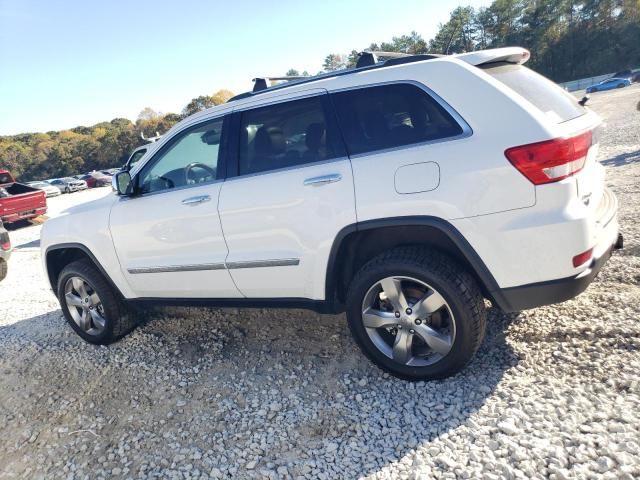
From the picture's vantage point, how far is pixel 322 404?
2.86 metres

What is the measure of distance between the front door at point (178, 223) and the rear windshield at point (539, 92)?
6.33 feet

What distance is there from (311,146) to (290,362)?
5.29 feet

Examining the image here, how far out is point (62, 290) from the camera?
4.21 meters

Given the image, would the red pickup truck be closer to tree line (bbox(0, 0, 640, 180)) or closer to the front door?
the front door

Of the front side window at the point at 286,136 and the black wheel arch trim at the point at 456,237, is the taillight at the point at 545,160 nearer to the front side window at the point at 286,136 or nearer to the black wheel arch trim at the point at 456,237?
the black wheel arch trim at the point at 456,237

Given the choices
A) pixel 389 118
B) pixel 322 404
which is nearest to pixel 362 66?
pixel 389 118

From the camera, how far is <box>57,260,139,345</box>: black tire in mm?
3982

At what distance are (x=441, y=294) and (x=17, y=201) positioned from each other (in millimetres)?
14620

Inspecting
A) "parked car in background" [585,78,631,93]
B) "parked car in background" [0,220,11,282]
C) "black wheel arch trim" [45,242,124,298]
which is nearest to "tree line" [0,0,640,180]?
"parked car in background" [585,78,631,93]

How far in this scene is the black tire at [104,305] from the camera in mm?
3982

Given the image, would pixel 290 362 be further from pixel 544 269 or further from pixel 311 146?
pixel 544 269

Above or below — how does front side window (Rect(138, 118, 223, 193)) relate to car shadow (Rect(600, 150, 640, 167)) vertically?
above

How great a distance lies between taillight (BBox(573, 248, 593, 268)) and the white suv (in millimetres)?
13

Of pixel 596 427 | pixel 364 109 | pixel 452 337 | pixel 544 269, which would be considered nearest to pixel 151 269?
pixel 364 109
